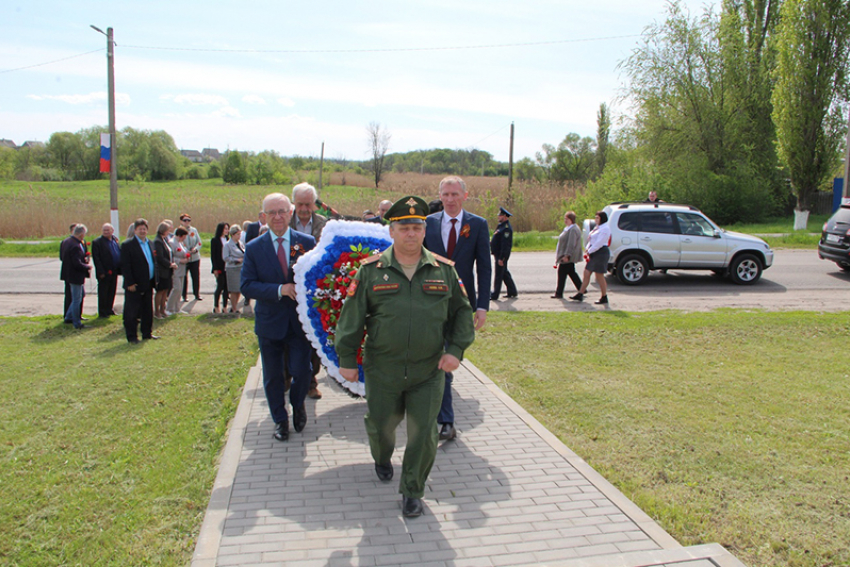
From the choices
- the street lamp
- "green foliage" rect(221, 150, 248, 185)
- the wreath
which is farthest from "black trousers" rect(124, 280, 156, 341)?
"green foliage" rect(221, 150, 248, 185)

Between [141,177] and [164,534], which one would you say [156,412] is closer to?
[164,534]

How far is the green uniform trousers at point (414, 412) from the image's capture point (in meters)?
4.01

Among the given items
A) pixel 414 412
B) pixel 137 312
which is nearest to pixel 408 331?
pixel 414 412

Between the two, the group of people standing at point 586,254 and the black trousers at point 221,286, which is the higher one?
the group of people standing at point 586,254

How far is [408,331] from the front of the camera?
389 cm

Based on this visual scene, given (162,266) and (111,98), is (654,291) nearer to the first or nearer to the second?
(162,266)

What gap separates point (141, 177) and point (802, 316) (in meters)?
77.5

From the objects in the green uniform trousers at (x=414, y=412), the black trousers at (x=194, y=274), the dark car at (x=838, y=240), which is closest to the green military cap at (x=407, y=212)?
the green uniform trousers at (x=414, y=412)

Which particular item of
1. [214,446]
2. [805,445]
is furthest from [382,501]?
[805,445]

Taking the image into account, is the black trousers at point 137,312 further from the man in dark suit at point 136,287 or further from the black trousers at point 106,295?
the black trousers at point 106,295

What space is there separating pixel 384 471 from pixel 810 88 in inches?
1302

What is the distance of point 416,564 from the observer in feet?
11.4

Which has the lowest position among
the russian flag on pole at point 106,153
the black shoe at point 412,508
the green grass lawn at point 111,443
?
the green grass lawn at point 111,443

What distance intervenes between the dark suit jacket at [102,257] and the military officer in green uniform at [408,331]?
26.8ft
